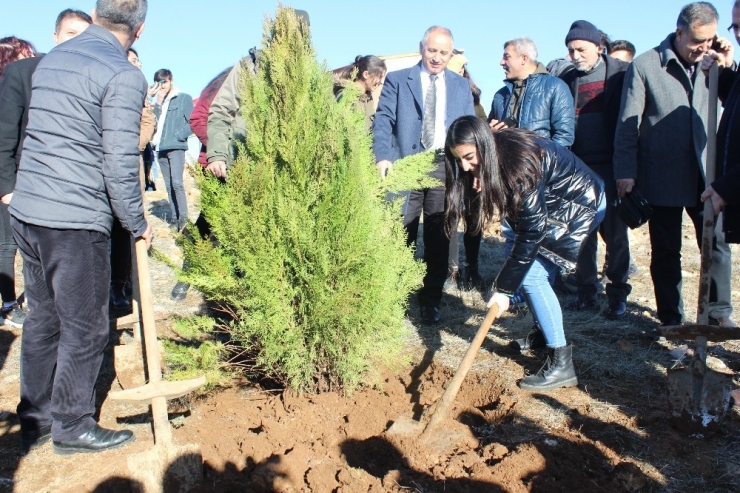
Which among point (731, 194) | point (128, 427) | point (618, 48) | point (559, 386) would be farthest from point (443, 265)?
point (618, 48)

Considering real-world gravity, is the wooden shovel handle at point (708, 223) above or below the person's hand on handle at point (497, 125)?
below

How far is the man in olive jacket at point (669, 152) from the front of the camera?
4.62 meters

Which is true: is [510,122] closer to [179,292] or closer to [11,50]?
[179,292]

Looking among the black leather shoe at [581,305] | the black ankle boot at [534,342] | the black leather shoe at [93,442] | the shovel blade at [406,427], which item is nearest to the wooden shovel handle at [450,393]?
the shovel blade at [406,427]

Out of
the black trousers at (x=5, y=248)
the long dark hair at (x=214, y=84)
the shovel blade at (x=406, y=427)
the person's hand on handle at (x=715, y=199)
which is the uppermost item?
the long dark hair at (x=214, y=84)

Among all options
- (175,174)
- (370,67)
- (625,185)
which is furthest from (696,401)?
(175,174)

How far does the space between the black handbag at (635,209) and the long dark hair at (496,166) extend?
3.94 ft

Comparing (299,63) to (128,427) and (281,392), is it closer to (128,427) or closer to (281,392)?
(281,392)

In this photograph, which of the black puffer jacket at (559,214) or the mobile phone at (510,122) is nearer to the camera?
the black puffer jacket at (559,214)

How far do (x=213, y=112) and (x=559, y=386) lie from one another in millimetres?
3030

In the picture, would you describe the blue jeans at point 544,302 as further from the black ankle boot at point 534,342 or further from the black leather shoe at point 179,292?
the black leather shoe at point 179,292

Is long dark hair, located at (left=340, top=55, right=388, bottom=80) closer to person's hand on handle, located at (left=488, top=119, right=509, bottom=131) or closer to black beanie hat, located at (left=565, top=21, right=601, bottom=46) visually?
person's hand on handle, located at (left=488, top=119, right=509, bottom=131)

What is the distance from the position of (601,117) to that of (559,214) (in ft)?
6.13

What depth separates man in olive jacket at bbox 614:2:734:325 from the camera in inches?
182
